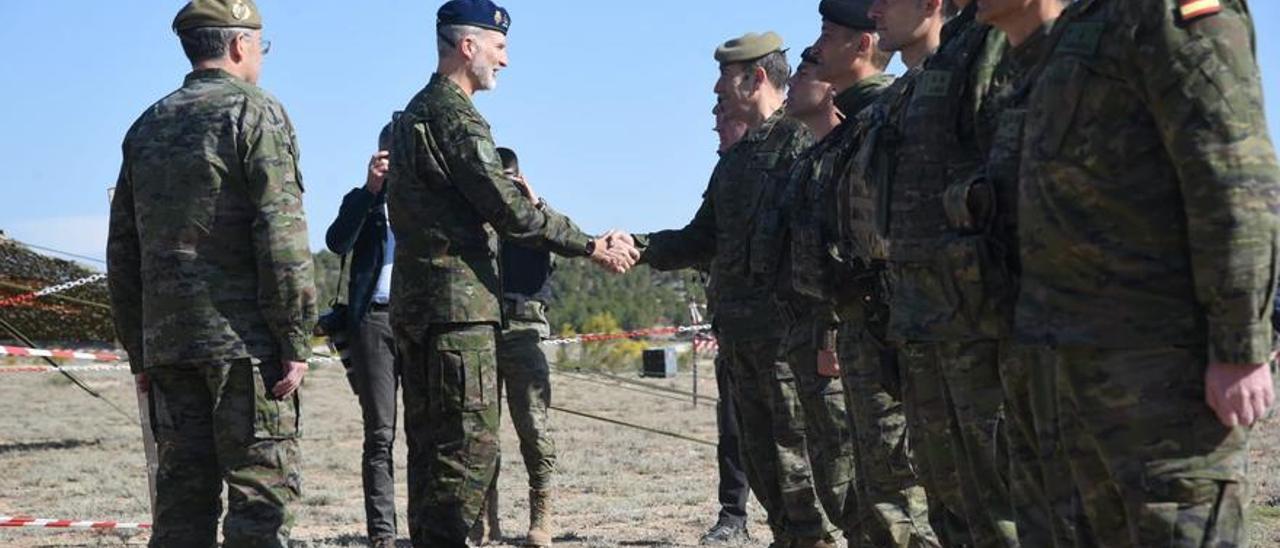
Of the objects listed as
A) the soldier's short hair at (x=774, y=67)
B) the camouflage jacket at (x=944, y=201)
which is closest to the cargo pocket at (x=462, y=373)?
the soldier's short hair at (x=774, y=67)

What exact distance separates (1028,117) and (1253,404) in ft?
2.80

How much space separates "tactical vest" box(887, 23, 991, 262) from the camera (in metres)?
5.01

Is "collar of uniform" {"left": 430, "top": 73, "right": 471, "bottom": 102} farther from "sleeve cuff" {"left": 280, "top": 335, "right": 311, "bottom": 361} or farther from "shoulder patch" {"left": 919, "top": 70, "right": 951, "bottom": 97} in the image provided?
"shoulder patch" {"left": 919, "top": 70, "right": 951, "bottom": 97}

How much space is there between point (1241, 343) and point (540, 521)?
21.2 ft

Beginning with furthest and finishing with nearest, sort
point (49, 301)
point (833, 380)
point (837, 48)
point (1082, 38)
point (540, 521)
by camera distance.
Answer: point (49, 301) < point (540, 521) < point (833, 380) < point (837, 48) < point (1082, 38)

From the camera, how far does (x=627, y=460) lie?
603 inches

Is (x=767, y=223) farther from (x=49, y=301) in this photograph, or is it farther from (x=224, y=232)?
(x=49, y=301)

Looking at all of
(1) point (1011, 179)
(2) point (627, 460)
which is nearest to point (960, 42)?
(1) point (1011, 179)

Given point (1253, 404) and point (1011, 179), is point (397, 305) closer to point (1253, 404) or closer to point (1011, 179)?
point (1011, 179)

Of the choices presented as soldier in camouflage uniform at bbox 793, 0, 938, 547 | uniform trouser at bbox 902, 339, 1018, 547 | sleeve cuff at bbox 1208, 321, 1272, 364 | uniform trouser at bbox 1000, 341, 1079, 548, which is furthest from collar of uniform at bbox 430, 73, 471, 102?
sleeve cuff at bbox 1208, 321, 1272, 364

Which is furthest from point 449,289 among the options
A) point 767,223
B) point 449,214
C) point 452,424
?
point 767,223

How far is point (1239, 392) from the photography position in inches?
143

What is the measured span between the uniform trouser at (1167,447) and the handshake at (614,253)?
393 centimetres

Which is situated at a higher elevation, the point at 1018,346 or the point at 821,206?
the point at 821,206
